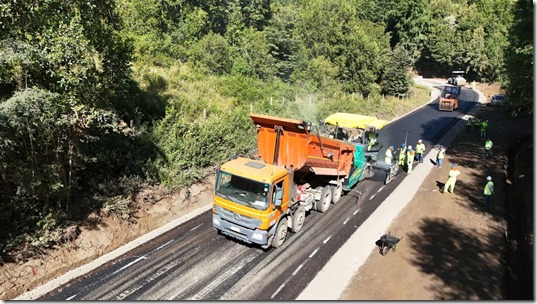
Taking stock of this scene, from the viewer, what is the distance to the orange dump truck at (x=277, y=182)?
10977 millimetres

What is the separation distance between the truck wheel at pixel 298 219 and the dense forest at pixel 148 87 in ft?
17.5

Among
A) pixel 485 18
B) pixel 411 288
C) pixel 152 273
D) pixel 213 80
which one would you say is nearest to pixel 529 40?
pixel 411 288

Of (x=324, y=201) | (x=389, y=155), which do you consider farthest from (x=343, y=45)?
(x=324, y=201)

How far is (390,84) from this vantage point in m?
46.3

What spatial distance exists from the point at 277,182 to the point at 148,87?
1585 centimetres

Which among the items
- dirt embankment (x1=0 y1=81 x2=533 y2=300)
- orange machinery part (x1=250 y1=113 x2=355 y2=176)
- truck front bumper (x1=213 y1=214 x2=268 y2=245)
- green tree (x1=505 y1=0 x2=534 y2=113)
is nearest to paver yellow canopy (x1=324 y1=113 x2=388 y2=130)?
orange machinery part (x1=250 y1=113 x2=355 y2=176)

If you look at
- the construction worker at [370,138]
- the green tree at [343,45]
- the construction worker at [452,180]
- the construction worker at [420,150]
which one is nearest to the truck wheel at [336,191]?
the construction worker at [370,138]

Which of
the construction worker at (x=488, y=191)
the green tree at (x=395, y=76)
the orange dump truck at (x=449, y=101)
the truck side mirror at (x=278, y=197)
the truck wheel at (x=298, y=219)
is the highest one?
the green tree at (x=395, y=76)

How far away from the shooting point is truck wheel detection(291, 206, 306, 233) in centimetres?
1277

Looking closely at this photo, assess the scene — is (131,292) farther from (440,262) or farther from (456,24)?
(456,24)

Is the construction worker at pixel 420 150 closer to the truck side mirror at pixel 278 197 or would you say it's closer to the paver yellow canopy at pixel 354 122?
the paver yellow canopy at pixel 354 122

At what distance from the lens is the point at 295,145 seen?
41.3 feet

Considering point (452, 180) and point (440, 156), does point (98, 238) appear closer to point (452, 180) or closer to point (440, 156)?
point (452, 180)

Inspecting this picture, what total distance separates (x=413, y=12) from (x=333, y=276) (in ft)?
257
